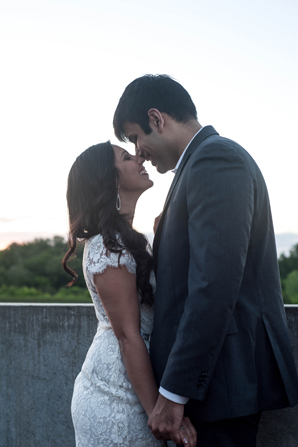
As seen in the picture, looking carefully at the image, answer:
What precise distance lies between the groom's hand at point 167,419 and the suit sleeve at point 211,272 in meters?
→ 0.08

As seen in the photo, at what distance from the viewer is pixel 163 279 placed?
73.0 inches

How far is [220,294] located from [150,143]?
1.02 metres

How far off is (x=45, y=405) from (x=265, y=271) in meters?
2.35

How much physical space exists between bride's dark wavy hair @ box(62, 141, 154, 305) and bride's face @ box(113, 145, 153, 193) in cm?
7

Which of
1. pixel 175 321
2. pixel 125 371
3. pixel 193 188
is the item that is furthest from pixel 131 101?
pixel 125 371

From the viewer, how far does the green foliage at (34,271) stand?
20.4 meters

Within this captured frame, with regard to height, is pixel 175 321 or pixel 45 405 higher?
pixel 175 321

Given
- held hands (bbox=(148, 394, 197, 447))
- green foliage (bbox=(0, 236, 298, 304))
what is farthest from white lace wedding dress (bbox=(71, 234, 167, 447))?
green foliage (bbox=(0, 236, 298, 304))

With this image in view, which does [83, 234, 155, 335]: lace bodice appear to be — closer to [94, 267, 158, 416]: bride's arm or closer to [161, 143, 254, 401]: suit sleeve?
[94, 267, 158, 416]: bride's arm

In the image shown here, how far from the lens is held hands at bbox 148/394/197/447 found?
5.46 ft

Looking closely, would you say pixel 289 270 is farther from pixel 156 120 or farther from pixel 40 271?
pixel 156 120

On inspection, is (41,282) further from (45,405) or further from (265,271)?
(265,271)

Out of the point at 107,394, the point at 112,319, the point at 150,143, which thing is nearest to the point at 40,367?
the point at 107,394

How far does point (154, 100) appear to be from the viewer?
223cm
